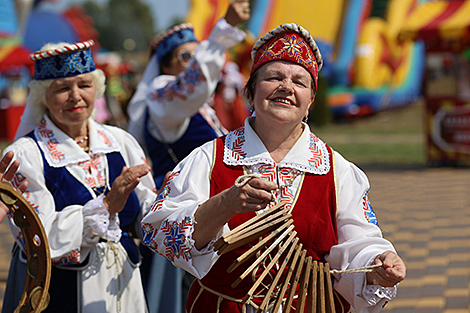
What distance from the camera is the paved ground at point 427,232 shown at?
498 centimetres

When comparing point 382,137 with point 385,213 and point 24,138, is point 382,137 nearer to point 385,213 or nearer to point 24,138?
point 385,213

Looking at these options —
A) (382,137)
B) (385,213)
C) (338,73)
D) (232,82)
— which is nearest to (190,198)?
(232,82)

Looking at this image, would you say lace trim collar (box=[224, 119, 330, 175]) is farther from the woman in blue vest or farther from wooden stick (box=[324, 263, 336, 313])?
the woman in blue vest

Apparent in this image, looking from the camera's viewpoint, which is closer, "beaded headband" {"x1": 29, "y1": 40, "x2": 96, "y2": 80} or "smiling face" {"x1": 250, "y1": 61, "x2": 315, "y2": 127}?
"smiling face" {"x1": 250, "y1": 61, "x2": 315, "y2": 127}

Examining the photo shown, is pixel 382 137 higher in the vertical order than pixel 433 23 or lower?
lower

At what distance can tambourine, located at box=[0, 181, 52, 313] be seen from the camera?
232 centimetres

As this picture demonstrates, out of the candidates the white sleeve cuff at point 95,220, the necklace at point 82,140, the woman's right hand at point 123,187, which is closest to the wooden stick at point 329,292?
the woman's right hand at point 123,187

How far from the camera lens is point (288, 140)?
2.29 meters

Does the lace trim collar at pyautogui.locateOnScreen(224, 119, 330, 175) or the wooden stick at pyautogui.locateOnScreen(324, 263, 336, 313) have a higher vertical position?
the lace trim collar at pyautogui.locateOnScreen(224, 119, 330, 175)

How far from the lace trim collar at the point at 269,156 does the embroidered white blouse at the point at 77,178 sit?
67 centimetres

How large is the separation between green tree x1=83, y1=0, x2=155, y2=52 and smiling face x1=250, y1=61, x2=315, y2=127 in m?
70.1

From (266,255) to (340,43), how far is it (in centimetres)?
1796

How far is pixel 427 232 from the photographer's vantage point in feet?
22.7

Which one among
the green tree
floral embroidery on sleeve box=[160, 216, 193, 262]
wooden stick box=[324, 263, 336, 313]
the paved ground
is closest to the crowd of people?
floral embroidery on sleeve box=[160, 216, 193, 262]
